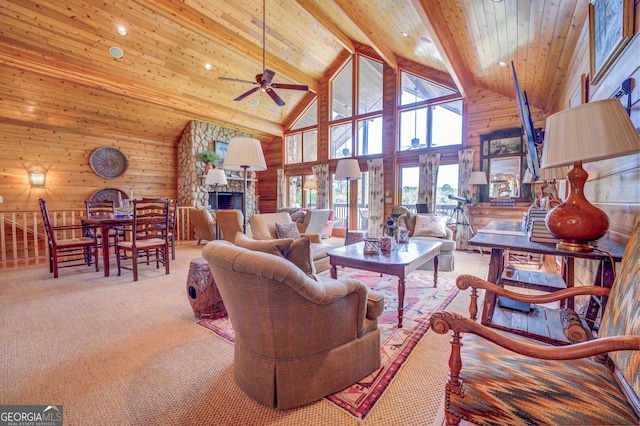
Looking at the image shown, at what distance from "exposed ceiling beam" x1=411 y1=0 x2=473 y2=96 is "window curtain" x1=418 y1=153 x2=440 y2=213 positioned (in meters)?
1.61

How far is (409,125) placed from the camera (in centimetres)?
690

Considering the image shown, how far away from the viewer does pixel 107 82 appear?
17.9 ft

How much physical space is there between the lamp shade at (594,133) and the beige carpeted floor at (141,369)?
4.58 feet

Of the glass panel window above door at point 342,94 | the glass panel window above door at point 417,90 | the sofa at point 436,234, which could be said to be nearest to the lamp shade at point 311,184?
the glass panel window above door at point 342,94

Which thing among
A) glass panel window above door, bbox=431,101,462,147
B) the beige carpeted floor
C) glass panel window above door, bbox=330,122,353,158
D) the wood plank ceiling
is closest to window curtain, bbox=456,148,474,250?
glass panel window above door, bbox=431,101,462,147

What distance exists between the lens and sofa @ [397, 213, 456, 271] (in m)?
3.96

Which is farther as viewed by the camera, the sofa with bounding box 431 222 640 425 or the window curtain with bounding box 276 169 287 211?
the window curtain with bounding box 276 169 287 211

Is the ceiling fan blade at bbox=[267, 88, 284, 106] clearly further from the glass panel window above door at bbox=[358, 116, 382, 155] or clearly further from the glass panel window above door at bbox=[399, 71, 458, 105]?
the glass panel window above door at bbox=[399, 71, 458, 105]

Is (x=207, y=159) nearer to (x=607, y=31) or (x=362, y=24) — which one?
(x=362, y=24)

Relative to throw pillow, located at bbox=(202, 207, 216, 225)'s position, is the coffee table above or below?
below

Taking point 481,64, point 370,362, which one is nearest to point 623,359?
point 370,362

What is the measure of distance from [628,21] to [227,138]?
828 cm

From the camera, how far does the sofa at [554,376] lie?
30.5 inches

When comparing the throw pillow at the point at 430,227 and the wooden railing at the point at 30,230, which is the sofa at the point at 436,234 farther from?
the wooden railing at the point at 30,230
